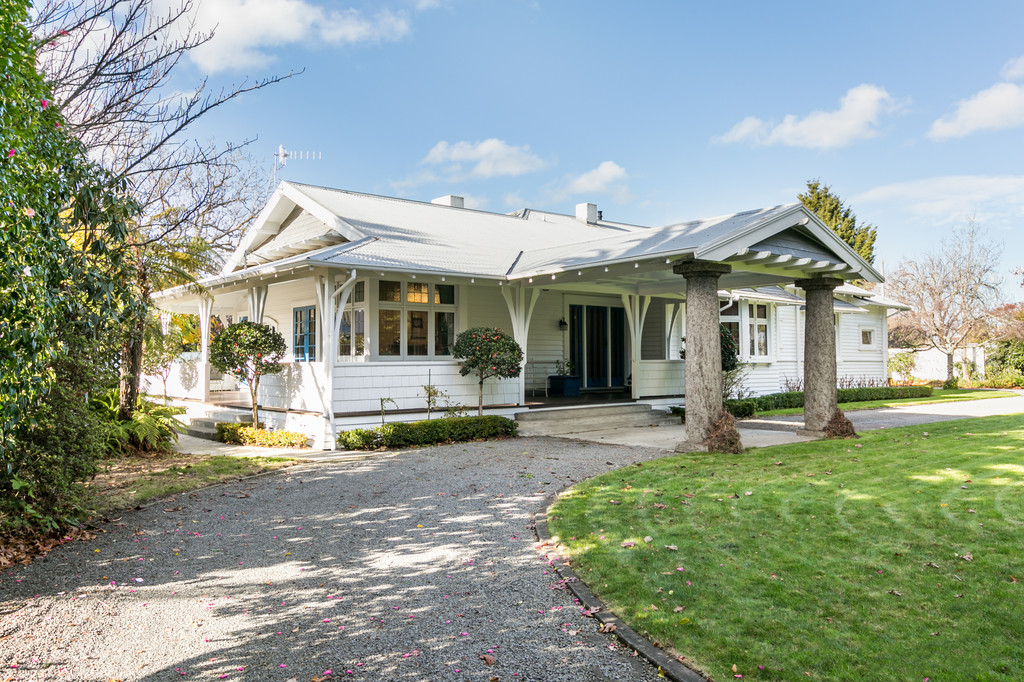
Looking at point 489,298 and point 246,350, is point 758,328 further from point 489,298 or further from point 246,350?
point 246,350

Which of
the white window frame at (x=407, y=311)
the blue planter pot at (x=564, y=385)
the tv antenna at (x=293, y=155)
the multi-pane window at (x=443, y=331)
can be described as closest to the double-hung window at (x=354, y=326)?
the white window frame at (x=407, y=311)

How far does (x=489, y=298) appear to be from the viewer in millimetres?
15203

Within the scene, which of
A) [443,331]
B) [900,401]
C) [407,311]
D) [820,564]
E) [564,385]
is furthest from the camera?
[900,401]

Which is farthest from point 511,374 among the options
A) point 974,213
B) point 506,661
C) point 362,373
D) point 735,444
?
point 974,213

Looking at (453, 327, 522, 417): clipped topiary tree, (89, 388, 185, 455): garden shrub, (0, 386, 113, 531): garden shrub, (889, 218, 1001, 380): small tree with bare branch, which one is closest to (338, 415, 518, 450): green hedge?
(453, 327, 522, 417): clipped topiary tree

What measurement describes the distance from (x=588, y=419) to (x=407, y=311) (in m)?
4.58

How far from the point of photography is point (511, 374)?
1262cm

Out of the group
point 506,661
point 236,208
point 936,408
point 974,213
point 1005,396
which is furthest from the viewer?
point 974,213

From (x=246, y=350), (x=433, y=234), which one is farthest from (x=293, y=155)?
(x=246, y=350)

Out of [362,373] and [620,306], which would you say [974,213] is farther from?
[362,373]

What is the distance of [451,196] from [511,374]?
9.43m

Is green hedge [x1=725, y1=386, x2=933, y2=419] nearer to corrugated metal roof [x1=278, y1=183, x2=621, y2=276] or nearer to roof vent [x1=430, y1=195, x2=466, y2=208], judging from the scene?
corrugated metal roof [x1=278, y1=183, x2=621, y2=276]

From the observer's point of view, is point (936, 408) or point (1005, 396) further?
point (1005, 396)

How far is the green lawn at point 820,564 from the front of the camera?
336cm
